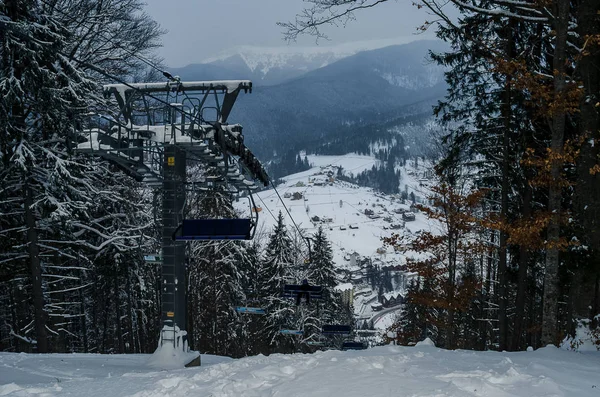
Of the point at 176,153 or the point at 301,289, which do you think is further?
the point at 301,289

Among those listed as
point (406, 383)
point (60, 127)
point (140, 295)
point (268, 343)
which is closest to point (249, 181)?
point (60, 127)

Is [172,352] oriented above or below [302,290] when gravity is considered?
above

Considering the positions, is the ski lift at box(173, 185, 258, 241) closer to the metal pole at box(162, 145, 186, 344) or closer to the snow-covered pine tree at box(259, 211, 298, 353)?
the metal pole at box(162, 145, 186, 344)

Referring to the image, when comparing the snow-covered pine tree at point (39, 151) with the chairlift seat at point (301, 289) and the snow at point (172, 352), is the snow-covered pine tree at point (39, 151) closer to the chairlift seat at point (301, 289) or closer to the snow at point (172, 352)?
the snow at point (172, 352)

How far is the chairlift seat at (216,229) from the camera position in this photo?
11.7m

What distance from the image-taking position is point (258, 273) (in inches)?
1613

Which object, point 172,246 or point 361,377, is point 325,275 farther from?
point 361,377

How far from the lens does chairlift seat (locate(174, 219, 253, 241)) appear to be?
38.3ft

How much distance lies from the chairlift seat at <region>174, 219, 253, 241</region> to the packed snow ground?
3424 mm

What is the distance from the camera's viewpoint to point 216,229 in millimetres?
11797

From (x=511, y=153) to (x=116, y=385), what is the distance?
1422 cm

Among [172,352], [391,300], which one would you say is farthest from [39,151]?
[391,300]

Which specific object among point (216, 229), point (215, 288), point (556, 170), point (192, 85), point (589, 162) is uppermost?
point (192, 85)

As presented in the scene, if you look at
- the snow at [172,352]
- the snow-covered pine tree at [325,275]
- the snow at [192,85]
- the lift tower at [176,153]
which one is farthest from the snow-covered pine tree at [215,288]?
the snow at [172,352]
